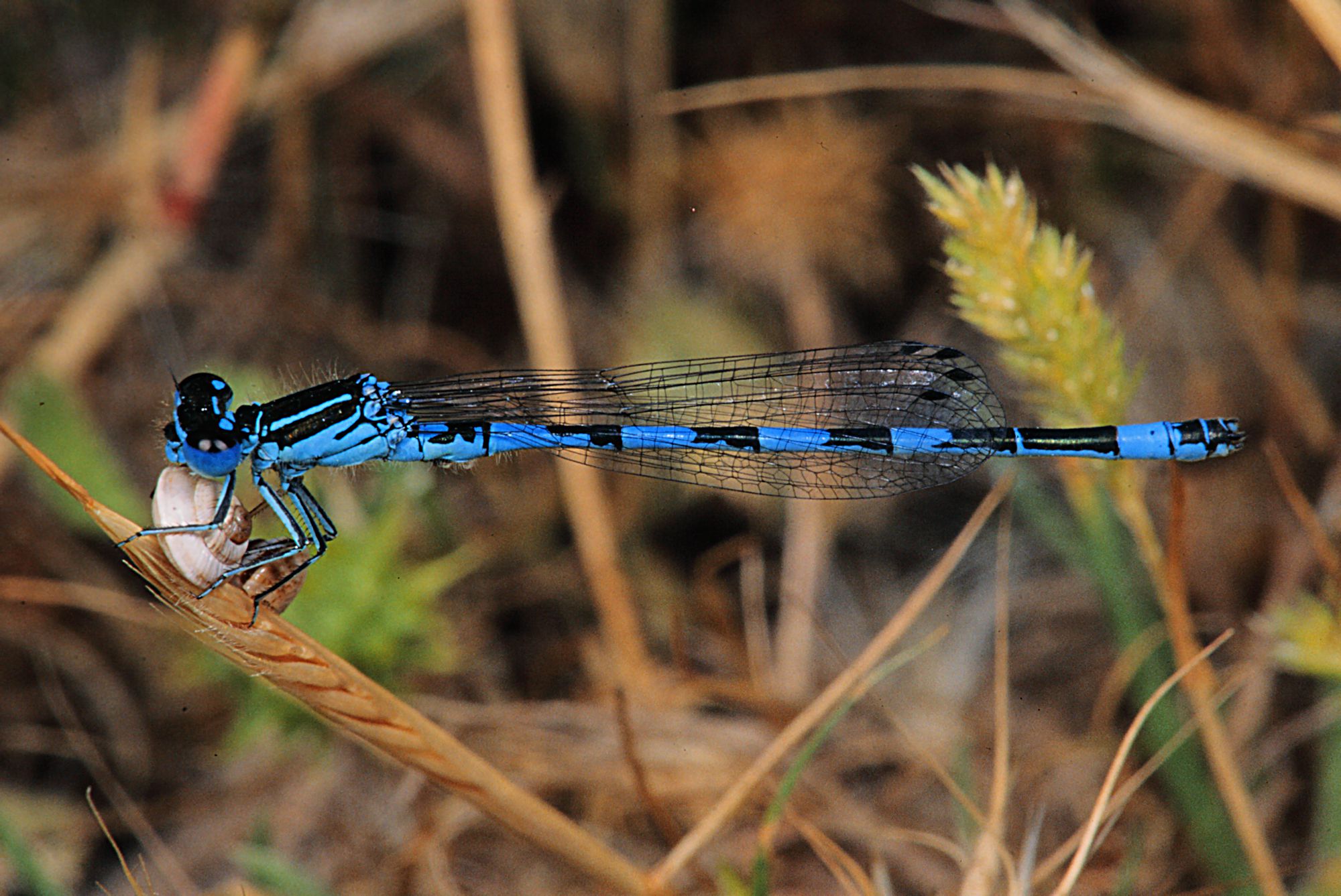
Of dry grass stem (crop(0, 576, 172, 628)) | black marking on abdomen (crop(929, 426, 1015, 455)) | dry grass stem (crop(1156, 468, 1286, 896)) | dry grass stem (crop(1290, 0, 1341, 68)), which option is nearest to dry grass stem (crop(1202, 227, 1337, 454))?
black marking on abdomen (crop(929, 426, 1015, 455))

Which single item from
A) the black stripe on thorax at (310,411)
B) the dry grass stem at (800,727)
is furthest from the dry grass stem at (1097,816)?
the black stripe on thorax at (310,411)

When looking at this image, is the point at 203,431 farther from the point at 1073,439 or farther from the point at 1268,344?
the point at 1268,344

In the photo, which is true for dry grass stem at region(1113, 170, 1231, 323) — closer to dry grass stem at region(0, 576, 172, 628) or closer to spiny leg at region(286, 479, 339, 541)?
spiny leg at region(286, 479, 339, 541)

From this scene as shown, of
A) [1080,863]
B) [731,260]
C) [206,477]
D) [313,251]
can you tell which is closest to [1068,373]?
[1080,863]

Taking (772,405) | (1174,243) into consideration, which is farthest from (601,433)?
(1174,243)

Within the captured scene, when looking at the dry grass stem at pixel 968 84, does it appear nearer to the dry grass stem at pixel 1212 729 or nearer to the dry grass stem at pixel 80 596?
the dry grass stem at pixel 1212 729
